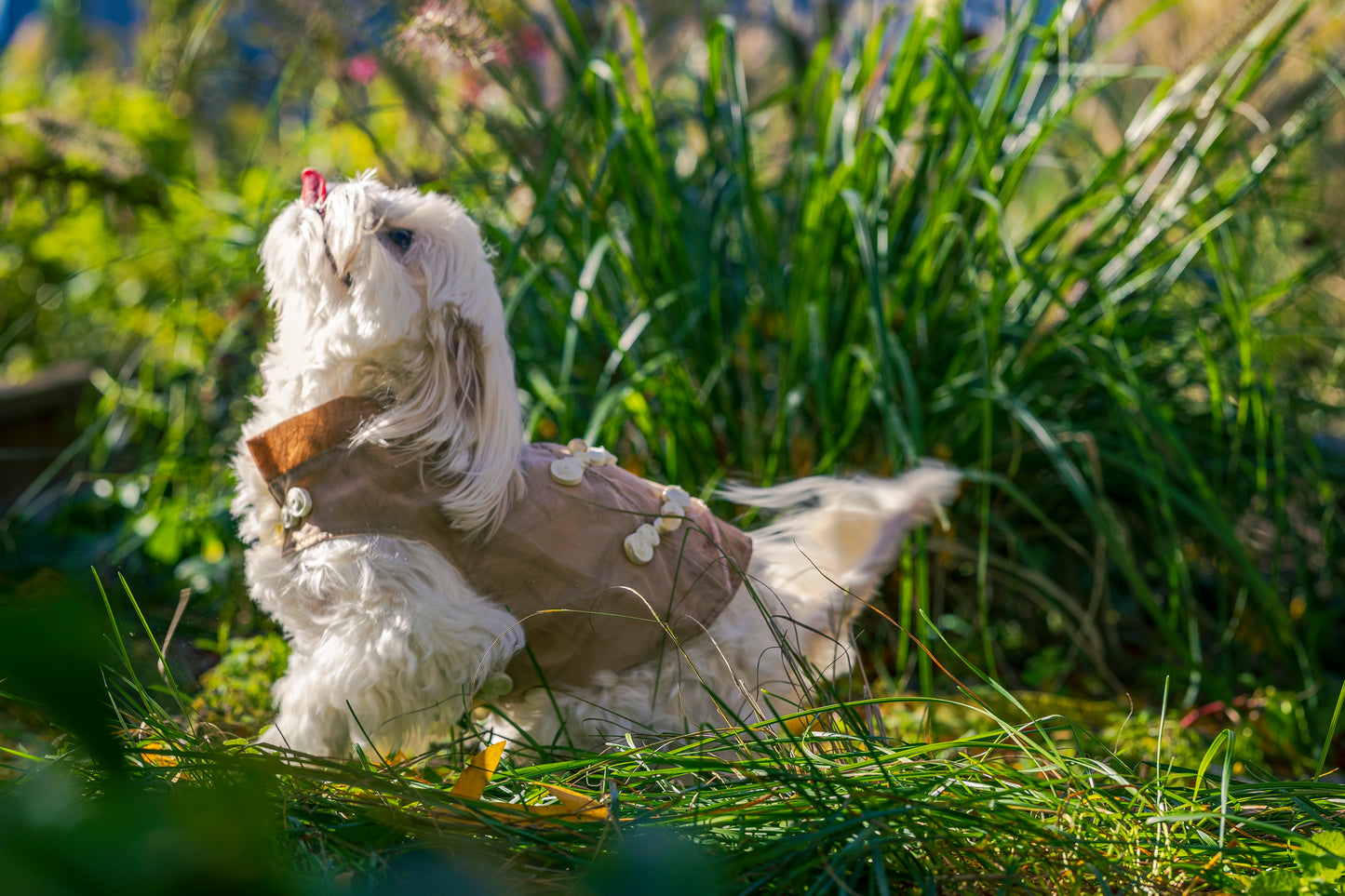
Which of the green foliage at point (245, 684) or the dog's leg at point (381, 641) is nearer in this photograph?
the dog's leg at point (381, 641)

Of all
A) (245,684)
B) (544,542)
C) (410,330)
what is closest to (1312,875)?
(544,542)

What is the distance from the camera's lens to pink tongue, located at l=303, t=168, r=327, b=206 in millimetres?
1383

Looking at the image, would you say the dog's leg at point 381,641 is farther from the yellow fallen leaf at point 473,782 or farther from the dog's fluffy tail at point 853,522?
the dog's fluffy tail at point 853,522

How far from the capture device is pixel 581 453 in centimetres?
153

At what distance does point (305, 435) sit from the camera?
1.35 metres

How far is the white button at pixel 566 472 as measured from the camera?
144cm

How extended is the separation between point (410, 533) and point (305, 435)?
227 millimetres

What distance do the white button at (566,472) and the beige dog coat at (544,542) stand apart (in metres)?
0.01

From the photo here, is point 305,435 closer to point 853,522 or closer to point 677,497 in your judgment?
point 677,497

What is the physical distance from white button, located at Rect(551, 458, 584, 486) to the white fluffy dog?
68 millimetres

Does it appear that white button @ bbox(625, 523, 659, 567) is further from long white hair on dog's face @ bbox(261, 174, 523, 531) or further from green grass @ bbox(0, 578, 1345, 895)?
green grass @ bbox(0, 578, 1345, 895)

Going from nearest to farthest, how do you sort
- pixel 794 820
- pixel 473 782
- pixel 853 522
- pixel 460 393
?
A: pixel 794 820 → pixel 473 782 → pixel 460 393 → pixel 853 522

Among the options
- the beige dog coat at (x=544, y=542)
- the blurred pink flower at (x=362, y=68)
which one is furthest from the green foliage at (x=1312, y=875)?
the blurred pink flower at (x=362, y=68)

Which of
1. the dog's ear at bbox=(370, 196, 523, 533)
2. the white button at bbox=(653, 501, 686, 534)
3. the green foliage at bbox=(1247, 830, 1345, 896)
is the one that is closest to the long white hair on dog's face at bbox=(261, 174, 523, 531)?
the dog's ear at bbox=(370, 196, 523, 533)
